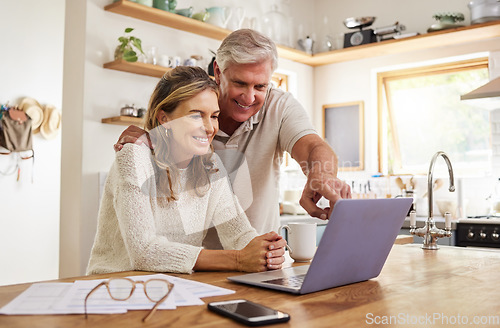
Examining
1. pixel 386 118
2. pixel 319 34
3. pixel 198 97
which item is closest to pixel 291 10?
pixel 319 34

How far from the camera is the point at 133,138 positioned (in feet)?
5.21

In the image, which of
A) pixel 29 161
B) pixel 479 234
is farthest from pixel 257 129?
pixel 29 161

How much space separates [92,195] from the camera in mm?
3395

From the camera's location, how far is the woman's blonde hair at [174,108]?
1.69m

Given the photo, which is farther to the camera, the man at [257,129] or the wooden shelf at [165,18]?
the wooden shelf at [165,18]

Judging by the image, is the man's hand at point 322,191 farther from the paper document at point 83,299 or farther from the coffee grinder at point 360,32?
the coffee grinder at point 360,32

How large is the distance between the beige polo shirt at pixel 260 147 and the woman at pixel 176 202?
0.18 metres

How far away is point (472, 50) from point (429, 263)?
340 cm

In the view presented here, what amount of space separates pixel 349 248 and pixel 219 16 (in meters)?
3.34

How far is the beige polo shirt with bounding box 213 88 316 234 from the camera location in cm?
207

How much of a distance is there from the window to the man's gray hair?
3.17 m

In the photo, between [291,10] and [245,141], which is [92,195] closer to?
[245,141]

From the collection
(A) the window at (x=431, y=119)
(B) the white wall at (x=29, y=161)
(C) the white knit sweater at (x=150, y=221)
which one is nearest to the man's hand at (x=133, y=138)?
(C) the white knit sweater at (x=150, y=221)

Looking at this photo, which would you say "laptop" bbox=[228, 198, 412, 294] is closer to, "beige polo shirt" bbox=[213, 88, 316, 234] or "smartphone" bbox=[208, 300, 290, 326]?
"smartphone" bbox=[208, 300, 290, 326]
